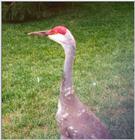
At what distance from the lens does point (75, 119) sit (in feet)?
9.77

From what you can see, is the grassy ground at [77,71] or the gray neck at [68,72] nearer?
the gray neck at [68,72]

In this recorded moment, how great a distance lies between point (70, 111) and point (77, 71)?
70.7 inches

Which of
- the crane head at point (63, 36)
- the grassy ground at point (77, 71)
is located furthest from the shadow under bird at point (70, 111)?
the grassy ground at point (77, 71)

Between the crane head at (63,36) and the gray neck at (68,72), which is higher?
the crane head at (63,36)

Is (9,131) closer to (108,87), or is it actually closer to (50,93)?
(50,93)

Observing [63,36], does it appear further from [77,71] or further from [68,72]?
[77,71]

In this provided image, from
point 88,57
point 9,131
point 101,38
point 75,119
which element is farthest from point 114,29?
point 75,119

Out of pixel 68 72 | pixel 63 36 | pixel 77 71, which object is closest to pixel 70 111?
pixel 68 72

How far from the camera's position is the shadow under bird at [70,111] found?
9.70ft

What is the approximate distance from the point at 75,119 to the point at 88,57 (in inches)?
83.3

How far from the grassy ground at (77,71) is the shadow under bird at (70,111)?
24.8 inches

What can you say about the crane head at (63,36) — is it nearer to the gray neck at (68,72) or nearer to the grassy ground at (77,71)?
the gray neck at (68,72)

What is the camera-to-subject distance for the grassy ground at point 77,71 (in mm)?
3953

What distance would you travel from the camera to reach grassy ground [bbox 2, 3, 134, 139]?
3953 mm
